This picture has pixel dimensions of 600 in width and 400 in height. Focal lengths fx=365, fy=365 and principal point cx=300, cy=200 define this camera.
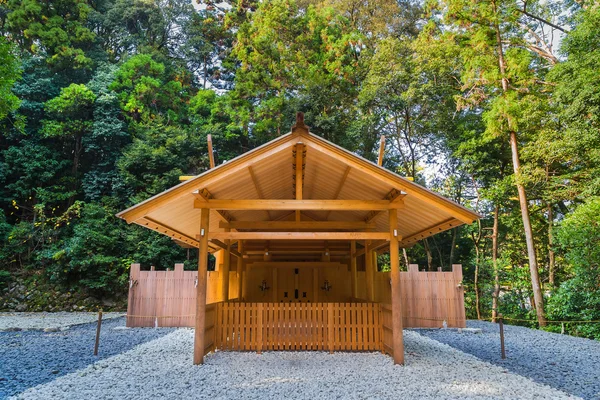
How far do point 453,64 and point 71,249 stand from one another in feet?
67.8

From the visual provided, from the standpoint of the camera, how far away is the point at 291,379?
5.32 m

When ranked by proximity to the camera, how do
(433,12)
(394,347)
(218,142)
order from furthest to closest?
(218,142), (433,12), (394,347)

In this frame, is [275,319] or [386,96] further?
[386,96]

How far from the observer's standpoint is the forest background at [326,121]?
46.6 feet

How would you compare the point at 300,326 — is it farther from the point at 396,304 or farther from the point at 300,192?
the point at 300,192

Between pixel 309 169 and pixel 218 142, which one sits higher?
pixel 218 142

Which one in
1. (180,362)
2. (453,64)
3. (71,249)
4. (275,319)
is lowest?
(180,362)

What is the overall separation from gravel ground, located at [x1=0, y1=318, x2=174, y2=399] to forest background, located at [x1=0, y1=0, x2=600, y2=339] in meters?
8.20

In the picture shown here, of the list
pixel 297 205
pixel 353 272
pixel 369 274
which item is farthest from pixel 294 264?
pixel 297 205

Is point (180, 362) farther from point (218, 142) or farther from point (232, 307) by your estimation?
point (218, 142)

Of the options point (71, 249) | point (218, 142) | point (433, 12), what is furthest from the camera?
point (218, 142)

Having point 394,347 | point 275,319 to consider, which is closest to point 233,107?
point 275,319

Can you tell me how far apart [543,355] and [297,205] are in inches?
247

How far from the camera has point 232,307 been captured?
7.34 meters
